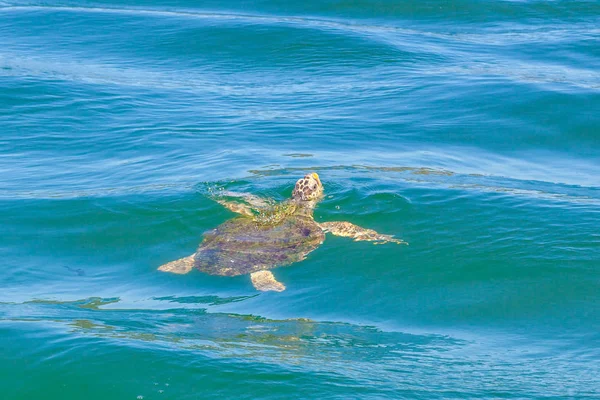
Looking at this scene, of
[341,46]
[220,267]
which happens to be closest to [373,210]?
[220,267]

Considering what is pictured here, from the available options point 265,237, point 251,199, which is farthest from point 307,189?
point 265,237

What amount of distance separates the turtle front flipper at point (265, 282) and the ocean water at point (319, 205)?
0.17 metres

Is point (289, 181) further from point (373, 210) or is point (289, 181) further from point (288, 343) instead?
point (288, 343)

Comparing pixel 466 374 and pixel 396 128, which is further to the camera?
pixel 396 128

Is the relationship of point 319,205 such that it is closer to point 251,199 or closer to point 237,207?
point 251,199

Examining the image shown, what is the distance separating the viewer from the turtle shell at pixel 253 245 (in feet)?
34.1

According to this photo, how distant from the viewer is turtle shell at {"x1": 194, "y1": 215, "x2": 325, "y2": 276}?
10383 millimetres

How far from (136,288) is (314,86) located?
11138 millimetres

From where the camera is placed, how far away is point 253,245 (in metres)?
10.8

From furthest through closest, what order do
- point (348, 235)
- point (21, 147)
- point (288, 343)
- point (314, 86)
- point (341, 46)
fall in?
point (341, 46), point (314, 86), point (21, 147), point (348, 235), point (288, 343)

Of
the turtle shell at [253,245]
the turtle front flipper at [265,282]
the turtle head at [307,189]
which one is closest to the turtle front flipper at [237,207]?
the turtle shell at [253,245]

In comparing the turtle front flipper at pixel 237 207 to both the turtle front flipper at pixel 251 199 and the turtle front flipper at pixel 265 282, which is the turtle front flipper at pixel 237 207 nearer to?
the turtle front flipper at pixel 251 199

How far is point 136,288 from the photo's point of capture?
33.9 ft

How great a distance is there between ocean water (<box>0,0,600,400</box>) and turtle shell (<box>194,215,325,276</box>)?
19 cm
